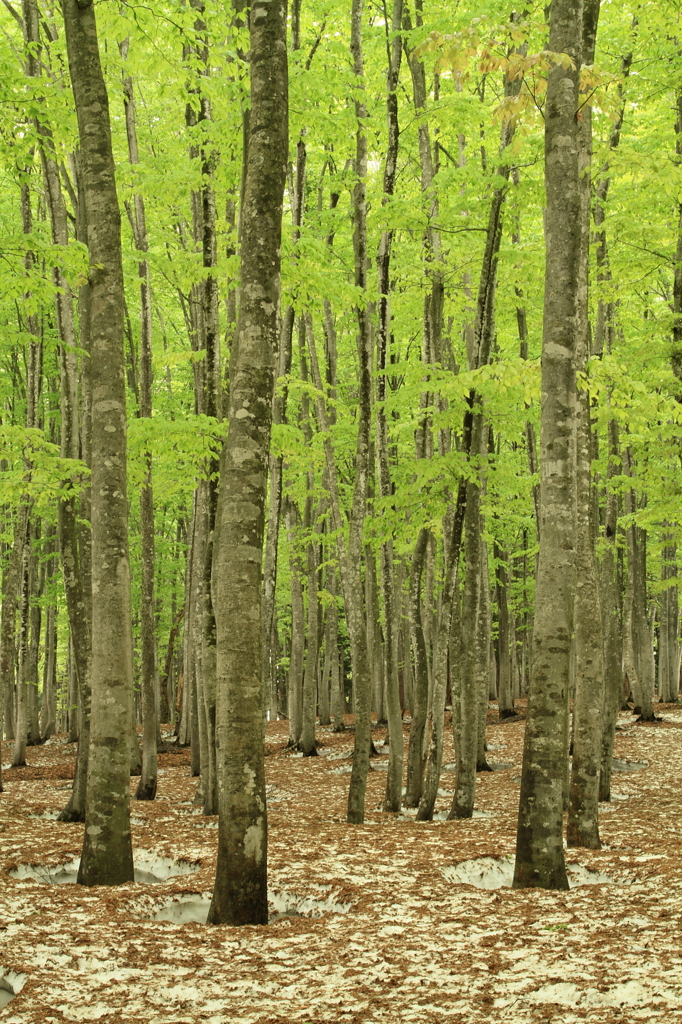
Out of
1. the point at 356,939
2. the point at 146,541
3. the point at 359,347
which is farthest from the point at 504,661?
the point at 356,939

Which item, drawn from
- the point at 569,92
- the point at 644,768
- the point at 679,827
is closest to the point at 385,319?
the point at 569,92

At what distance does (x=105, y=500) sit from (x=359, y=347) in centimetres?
507

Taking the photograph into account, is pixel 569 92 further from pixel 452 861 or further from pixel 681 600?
pixel 681 600

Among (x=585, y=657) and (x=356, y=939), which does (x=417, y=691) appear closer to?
(x=585, y=657)

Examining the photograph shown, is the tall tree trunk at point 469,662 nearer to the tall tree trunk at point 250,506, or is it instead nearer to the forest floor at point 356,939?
the forest floor at point 356,939

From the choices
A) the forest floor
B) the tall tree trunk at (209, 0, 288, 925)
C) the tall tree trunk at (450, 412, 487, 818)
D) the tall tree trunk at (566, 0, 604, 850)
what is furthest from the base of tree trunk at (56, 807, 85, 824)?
the tall tree trunk at (566, 0, 604, 850)

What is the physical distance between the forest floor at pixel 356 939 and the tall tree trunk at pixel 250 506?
47 cm

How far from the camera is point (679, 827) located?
937 cm

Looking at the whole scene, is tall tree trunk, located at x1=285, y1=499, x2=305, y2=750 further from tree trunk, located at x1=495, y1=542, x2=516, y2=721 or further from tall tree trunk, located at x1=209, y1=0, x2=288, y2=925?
tall tree trunk, located at x1=209, y1=0, x2=288, y2=925

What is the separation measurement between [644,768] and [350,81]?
Result: 512 inches

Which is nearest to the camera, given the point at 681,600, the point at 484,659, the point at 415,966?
the point at 415,966

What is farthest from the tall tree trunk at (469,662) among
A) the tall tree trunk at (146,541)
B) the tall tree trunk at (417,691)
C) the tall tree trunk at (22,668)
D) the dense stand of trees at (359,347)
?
the tall tree trunk at (22,668)

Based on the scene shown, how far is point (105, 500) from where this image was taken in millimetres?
6406

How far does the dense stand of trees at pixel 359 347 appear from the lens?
572 centimetres
